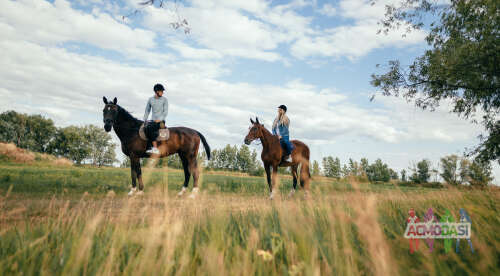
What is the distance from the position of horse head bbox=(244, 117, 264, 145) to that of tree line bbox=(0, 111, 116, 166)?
89891 mm

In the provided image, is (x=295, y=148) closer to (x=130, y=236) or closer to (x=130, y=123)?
(x=130, y=123)

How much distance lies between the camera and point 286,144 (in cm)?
1133

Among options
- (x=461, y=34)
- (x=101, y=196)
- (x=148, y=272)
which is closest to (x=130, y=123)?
(x=101, y=196)

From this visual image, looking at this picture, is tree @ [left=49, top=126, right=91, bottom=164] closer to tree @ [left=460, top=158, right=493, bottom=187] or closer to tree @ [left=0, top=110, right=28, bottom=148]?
tree @ [left=0, top=110, right=28, bottom=148]

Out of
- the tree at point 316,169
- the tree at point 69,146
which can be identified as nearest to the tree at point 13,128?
the tree at point 69,146

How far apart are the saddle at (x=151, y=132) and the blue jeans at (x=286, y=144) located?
469 cm

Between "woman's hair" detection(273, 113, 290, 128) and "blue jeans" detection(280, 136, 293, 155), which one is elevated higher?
"woman's hair" detection(273, 113, 290, 128)

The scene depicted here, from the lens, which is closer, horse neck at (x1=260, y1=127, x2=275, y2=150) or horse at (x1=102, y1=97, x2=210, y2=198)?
horse at (x1=102, y1=97, x2=210, y2=198)

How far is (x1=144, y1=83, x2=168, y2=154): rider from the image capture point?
986 cm

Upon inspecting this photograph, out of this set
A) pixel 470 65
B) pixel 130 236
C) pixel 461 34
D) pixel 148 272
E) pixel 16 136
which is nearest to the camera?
pixel 148 272

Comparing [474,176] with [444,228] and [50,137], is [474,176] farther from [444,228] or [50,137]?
[50,137]

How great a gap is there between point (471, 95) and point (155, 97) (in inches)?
645

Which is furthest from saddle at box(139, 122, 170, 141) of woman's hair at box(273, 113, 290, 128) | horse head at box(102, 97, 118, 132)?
woman's hair at box(273, 113, 290, 128)

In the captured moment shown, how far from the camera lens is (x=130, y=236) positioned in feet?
10.6
